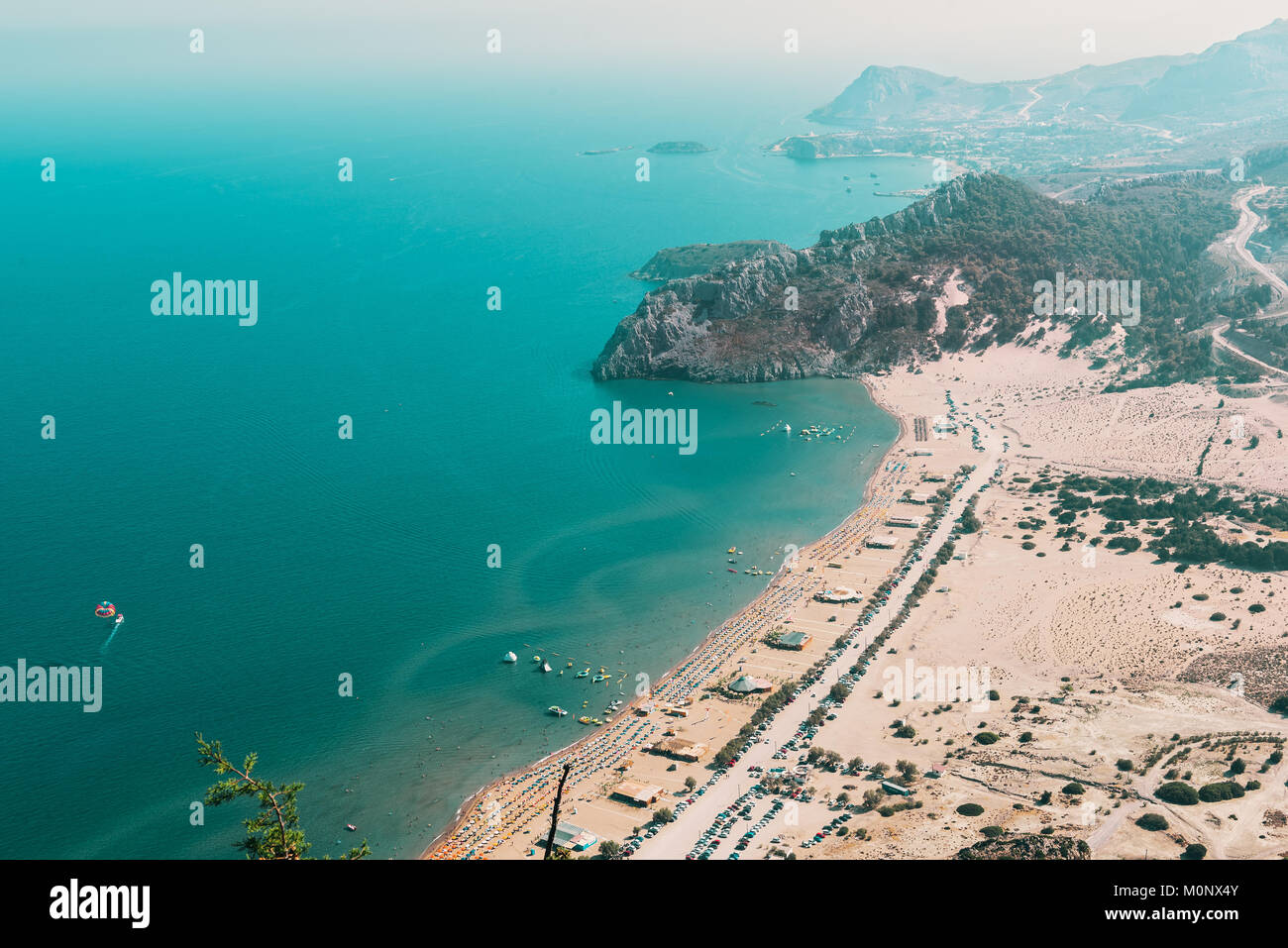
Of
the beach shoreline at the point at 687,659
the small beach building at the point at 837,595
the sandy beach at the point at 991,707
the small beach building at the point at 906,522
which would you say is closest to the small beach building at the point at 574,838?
the sandy beach at the point at 991,707

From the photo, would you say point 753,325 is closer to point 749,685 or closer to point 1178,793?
point 749,685

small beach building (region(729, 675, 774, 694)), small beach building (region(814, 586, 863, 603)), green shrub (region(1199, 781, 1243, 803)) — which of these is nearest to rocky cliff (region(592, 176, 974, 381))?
small beach building (region(814, 586, 863, 603))

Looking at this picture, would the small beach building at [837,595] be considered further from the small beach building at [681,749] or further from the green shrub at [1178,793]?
the green shrub at [1178,793]

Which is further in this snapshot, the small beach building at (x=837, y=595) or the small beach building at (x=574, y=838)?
the small beach building at (x=837, y=595)

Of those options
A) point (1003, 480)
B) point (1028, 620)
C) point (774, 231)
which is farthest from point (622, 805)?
point (774, 231)

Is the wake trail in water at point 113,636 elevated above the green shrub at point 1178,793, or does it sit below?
above

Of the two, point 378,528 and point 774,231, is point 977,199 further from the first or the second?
point 378,528
